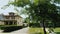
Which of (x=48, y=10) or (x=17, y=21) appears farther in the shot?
(x=17, y=21)

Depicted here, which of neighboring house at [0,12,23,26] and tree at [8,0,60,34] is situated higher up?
tree at [8,0,60,34]

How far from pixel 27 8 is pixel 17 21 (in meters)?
50.8

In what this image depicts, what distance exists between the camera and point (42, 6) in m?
9.28

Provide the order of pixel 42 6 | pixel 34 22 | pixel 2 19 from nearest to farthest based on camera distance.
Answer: pixel 42 6 → pixel 34 22 → pixel 2 19

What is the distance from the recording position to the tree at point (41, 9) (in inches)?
362

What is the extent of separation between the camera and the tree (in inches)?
362

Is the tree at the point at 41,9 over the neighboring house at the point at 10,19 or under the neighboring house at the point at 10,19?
over

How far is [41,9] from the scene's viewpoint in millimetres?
9336

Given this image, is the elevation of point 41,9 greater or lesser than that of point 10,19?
greater

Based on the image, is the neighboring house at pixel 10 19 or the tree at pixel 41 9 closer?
the tree at pixel 41 9

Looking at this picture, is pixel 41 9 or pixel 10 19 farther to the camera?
pixel 10 19

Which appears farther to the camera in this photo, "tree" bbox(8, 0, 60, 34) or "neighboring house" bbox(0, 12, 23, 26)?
"neighboring house" bbox(0, 12, 23, 26)

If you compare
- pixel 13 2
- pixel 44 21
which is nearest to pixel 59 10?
pixel 44 21

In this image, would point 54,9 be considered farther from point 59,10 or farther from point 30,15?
point 30,15
